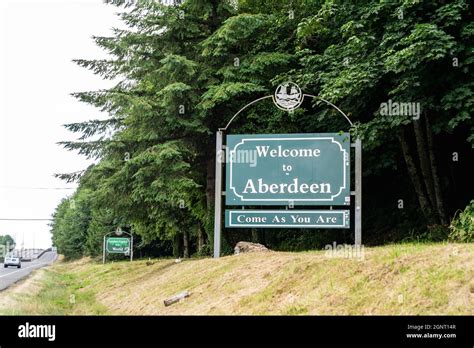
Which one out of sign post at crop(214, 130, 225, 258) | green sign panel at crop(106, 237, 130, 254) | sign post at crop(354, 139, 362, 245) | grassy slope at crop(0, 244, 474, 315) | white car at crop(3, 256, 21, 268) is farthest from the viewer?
white car at crop(3, 256, 21, 268)

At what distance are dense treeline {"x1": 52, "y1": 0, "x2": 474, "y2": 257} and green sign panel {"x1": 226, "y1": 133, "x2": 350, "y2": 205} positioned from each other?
1253 mm

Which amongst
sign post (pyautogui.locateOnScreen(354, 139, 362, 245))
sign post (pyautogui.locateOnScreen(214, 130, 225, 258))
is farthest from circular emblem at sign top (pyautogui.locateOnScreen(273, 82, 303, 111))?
sign post (pyautogui.locateOnScreen(354, 139, 362, 245))

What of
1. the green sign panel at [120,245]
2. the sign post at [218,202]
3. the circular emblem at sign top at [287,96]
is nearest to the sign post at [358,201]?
the sign post at [218,202]

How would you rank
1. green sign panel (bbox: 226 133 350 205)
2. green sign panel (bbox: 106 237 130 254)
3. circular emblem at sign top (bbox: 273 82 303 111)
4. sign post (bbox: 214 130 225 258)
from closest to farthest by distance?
green sign panel (bbox: 226 133 350 205)
sign post (bbox: 214 130 225 258)
circular emblem at sign top (bbox: 273 82 303 111)
green sign panel (bbox: 106 237 130 254)

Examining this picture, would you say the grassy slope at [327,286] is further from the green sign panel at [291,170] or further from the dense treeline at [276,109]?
the dense treeline at [276,109]

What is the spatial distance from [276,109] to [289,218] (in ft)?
19.0

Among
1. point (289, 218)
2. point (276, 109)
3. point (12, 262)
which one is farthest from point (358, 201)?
point (12, 262)

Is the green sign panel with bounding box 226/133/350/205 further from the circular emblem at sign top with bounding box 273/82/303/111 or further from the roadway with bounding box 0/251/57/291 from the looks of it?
the roadway with bounding box 0/251/57/291

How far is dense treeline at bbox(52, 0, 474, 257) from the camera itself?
14000 millimetres

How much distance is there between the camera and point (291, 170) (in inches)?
526

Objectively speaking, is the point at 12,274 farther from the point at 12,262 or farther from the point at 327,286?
the point at 327,286

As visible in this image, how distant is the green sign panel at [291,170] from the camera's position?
1320cm
